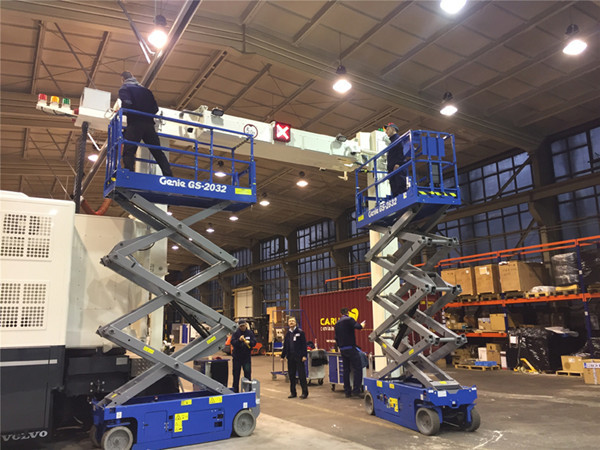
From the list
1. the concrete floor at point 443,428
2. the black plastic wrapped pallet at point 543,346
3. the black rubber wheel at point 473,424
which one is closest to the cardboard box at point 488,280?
the black plastic wrapped pallet at point 543,346

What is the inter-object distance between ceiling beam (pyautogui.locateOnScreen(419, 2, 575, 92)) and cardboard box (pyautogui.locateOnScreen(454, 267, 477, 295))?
6975mm

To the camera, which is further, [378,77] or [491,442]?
[378,77]

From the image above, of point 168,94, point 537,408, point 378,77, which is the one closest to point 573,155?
point 378,77

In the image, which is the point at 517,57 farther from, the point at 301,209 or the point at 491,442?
the point at 301,209

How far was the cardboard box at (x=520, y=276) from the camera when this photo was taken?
1509cm

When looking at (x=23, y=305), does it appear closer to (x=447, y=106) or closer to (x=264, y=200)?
(x=447, y=106)

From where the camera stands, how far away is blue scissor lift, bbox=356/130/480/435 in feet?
22.9

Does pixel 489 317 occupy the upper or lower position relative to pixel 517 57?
lower

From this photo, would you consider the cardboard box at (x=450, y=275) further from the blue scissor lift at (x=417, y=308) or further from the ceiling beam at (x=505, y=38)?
the blue scissor lift at (x=417, y=308)

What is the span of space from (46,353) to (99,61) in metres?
10.6

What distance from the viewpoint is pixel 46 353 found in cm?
579

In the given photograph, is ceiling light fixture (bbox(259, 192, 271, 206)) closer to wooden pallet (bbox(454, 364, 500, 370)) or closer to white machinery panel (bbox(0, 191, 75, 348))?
wooden pallet (bbox(454, 364, 500, 370))

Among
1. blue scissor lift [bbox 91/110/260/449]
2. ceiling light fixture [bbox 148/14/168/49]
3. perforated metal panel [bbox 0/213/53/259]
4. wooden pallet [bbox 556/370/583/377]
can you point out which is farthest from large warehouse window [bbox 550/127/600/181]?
perforated metal panel [bbox 0/213/53/259]

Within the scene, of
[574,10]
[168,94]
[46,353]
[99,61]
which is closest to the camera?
[46,353]
